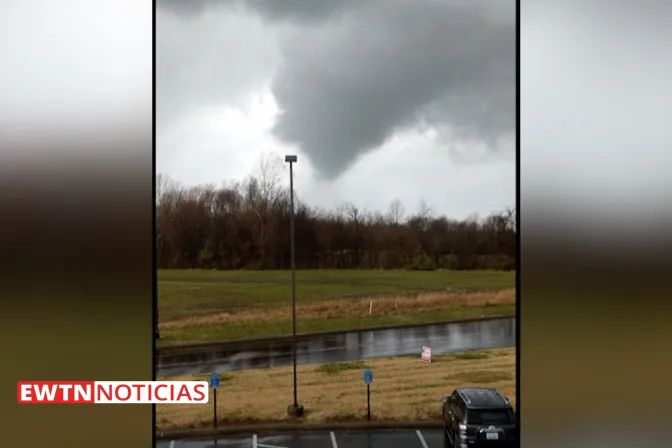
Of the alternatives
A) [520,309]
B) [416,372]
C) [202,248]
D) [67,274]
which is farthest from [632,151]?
[67,274]

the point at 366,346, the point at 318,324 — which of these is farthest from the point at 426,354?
the point at 318,324

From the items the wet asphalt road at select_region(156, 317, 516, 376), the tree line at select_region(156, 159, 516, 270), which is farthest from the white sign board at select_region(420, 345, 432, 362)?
the tree line at select_region(156, 159, 516, 270)

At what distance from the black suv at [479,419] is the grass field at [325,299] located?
343 mm

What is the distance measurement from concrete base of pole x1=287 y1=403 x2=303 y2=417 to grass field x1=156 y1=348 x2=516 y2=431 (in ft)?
0.06

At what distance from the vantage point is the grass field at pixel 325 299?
1.94m

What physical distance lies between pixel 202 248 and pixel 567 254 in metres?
1.54

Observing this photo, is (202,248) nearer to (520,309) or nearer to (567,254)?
(520,309)

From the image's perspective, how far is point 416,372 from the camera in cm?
199

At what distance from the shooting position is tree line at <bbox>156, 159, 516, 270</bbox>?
1.95 metres

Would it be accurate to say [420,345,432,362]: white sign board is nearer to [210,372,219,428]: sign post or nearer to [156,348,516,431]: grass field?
[156,348,516,431]: grass field

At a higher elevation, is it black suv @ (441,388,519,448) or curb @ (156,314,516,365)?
curb @ (156,314,516,365)

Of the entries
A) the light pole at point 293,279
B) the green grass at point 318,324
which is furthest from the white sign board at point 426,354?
the light pole at point 293,279

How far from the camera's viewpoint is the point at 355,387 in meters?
2.01

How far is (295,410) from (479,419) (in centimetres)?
79
